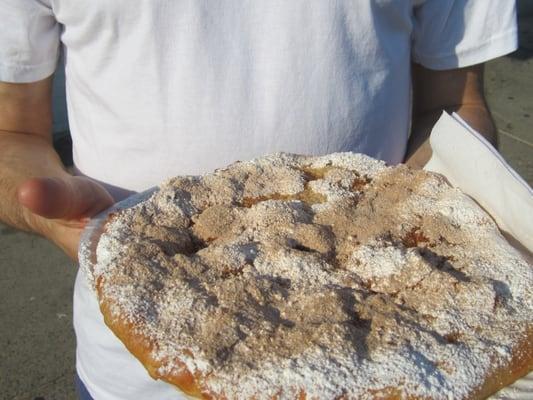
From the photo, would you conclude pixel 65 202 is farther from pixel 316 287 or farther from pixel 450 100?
pixel 450 100

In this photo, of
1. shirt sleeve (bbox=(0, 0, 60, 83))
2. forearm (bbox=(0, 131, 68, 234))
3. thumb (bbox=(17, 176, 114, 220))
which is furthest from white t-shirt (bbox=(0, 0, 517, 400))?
thumb (bbox=(17, 176, 114, 220))

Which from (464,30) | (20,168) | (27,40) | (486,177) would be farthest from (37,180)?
(464,30)

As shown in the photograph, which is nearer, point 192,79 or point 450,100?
point 192,79

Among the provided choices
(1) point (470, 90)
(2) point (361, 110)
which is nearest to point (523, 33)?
(1) point (470, 90)

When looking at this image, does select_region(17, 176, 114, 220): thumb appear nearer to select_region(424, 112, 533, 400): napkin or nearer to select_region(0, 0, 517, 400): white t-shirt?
select_region(0, 0, 517, 400): white t-shirt

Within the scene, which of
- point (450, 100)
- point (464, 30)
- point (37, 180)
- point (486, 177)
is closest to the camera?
point (37, 180)

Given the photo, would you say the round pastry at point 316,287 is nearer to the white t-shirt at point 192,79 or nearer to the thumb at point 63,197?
the thumb at point 63,197
